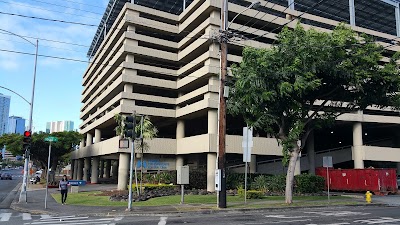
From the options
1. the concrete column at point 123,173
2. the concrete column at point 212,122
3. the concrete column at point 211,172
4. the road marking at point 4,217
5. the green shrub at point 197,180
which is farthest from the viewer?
the concrete column at point 123,173

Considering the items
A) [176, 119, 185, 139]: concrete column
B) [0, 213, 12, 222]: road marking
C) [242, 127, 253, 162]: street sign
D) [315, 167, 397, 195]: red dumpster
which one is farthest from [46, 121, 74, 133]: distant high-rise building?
[242, 127, 253, 162]: street sign

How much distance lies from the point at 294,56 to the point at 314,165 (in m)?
27.3

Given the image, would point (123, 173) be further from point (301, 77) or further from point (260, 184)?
point (301, 77)

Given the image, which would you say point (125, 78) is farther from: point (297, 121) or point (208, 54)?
point (297, 121)

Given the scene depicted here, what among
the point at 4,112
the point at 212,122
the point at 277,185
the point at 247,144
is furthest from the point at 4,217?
the point at 4,112

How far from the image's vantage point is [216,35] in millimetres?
19203

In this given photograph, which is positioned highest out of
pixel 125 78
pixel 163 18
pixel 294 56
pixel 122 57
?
pixel 163 18

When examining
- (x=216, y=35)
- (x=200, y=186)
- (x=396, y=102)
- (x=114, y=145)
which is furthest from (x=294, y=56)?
(x=114, y=145)

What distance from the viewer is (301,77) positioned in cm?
1833

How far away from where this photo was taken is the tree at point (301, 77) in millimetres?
18656

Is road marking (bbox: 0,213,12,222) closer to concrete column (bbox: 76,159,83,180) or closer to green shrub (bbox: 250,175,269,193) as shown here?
green shrub (bbox: 250,175,269,193)

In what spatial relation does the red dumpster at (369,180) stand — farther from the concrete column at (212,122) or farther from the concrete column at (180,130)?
the concrete column at (180,130)

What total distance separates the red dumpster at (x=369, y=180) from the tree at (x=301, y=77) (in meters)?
12.6

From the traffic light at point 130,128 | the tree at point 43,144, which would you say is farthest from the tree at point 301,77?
the tree at point 43,144
